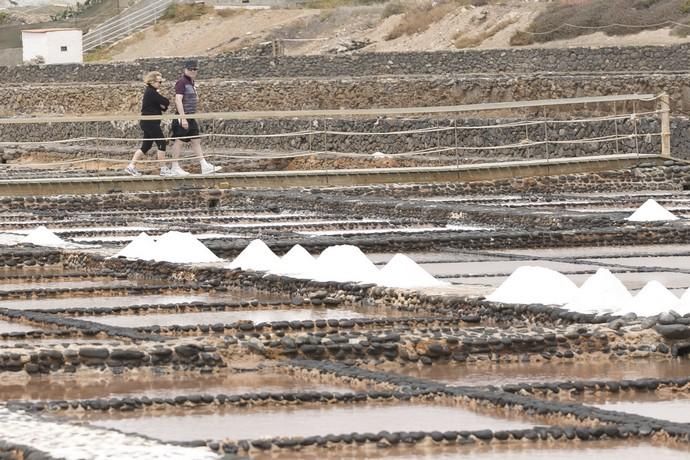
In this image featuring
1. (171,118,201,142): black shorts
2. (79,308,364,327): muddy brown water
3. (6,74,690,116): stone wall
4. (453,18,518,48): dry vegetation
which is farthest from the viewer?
(453,18,518,48): dry vegetation

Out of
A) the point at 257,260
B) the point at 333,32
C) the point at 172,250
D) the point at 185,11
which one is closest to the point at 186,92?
the point at 172,250

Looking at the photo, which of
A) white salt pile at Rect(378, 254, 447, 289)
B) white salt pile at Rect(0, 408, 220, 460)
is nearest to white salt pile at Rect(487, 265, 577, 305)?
white salt pile at Rect(378, 254, 447, 289)

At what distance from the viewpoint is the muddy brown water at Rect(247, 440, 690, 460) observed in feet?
23.3

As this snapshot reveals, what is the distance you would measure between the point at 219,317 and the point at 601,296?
229 cm

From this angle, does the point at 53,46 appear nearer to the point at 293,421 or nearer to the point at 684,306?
the point at 684,306

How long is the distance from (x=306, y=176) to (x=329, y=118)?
17612mm

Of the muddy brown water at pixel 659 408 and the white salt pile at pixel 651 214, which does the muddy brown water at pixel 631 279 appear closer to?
the white salt pile at pixel 651 214

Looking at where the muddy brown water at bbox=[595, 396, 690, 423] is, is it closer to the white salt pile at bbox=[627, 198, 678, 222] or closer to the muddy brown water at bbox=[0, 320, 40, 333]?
the muddy brown water at bbox=[0, 320, 40, 333]

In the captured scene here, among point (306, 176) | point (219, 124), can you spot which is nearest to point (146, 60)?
point (219, 124)

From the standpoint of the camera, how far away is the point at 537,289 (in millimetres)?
11109

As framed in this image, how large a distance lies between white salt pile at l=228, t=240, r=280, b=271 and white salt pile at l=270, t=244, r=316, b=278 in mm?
93

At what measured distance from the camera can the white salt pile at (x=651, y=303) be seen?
33.6 ft

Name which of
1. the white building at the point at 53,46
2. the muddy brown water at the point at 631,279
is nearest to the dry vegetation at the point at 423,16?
the white building at the point at 53,46

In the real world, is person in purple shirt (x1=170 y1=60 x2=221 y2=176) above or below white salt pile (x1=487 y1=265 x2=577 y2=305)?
above
